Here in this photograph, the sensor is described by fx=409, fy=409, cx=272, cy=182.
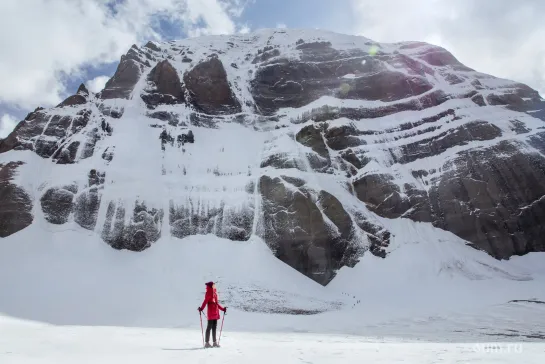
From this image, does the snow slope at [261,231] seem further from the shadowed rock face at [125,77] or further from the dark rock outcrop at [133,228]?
the shadowed rock face at [125,77]

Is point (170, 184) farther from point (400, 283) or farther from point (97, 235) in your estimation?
point (400, 283)

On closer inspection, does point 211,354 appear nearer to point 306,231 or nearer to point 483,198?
point 306,231

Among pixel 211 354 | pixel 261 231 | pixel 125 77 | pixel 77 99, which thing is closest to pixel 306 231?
pixel 261 231

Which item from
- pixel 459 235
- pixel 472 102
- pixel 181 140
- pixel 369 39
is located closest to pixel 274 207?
pixel 181 140

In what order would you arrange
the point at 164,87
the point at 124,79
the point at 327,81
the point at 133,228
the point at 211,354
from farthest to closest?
the point at 327,81, the point at 124,79, the point at 164,87, the point at 133,228, the point at 211,354

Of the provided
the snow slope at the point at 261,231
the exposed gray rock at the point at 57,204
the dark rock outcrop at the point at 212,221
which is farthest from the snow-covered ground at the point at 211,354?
the exposed gray rock at the point at 57,204

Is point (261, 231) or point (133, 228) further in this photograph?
point (261, 231)
